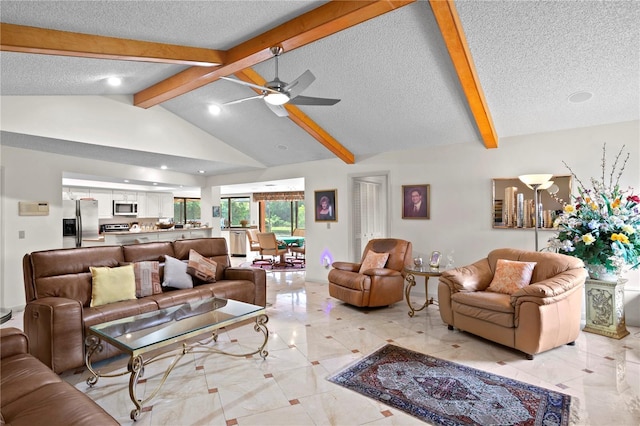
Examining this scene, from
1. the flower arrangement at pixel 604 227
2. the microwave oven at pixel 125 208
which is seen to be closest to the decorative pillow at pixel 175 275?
the flower arrangement at pixel 604 227

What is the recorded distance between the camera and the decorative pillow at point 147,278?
359 centimetres

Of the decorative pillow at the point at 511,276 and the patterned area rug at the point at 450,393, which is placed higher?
the decorative pillow at the point at 511,276

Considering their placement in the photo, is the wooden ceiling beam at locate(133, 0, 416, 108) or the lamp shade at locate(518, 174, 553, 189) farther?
the lamp shade at locate(518, 174, 553, 189)

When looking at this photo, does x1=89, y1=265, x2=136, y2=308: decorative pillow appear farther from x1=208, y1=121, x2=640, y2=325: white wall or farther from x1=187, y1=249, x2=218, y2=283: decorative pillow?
x1=208, y1=121, x2=640, y2=325: white wall

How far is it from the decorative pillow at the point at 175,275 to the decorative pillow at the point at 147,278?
117mm

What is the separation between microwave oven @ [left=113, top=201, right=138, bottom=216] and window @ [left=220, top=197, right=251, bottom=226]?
3.09 metres

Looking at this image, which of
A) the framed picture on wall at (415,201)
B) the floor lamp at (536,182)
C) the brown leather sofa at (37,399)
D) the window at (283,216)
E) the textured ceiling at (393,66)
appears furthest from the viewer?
the window at (283,216)

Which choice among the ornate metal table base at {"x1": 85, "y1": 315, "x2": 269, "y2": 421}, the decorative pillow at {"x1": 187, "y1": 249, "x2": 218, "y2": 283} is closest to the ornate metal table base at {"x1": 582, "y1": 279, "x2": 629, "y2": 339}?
the ornate metal table base at {"x1": 85, "y1": 315, "x2": 269, "y2": 421}

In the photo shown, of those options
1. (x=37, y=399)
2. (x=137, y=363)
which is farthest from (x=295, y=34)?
(x=37, y=399)

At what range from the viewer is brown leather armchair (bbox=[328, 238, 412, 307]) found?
14.2 feet

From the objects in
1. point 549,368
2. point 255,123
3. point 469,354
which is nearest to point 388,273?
point 469,354

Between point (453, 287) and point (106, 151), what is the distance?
4995 millimetres

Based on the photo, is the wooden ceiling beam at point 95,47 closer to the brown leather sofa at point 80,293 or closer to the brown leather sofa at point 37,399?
the brown leather sofa at point 80,293

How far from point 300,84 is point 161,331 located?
2.26m
